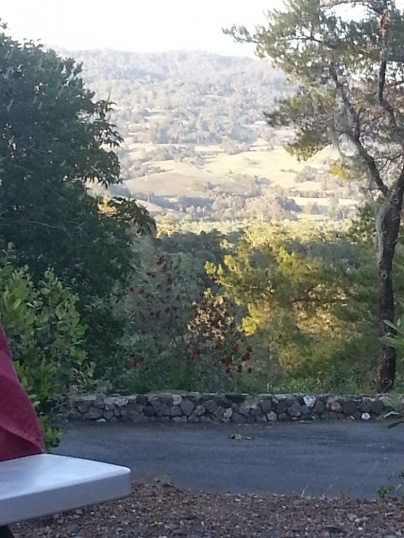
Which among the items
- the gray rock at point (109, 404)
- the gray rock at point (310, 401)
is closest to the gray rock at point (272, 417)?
the gray rock at point (310, 401)

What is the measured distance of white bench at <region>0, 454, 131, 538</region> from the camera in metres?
1.27

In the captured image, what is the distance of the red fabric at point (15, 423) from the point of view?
1.63 meters

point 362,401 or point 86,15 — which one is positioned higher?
point 86,15

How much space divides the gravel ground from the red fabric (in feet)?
8.02

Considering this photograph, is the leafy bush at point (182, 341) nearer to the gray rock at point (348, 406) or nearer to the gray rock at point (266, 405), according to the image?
the gray rock at point (266, 405)

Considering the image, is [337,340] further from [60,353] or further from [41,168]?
[60,353]

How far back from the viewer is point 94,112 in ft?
38.8

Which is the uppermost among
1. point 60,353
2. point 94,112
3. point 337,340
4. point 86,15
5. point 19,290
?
point 86,15

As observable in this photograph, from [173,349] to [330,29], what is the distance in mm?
6546

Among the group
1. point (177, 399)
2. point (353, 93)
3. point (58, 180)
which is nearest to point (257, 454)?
point (177, 399)

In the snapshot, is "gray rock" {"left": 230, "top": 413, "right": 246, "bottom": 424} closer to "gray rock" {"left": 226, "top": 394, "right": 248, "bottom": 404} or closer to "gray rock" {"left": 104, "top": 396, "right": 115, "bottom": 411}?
"gray rock" {"left": 226, "top": 394, "right": 248, "bottom": 404}

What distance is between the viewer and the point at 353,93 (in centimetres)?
1396

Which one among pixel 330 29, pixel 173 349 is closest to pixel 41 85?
pixel 173 349

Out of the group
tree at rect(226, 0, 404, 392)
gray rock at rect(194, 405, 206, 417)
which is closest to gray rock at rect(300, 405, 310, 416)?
gray rock at rect(194, 405, 206, 417)
